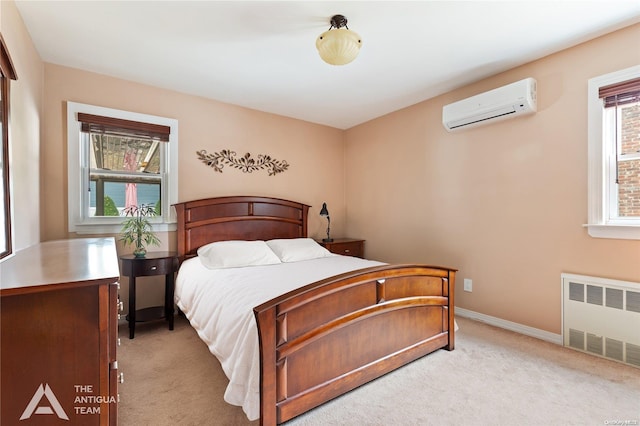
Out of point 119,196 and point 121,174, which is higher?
point 121,174

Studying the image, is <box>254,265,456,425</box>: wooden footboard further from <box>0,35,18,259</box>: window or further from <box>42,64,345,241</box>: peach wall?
<box>42,64,345,241</box>: peach wall

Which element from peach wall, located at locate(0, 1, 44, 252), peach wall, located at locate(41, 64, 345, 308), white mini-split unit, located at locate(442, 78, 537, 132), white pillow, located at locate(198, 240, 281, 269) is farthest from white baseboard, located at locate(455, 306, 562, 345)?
peach wall, located at locate(0, 1, 44, 252)

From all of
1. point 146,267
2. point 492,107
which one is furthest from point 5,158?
point 492,107

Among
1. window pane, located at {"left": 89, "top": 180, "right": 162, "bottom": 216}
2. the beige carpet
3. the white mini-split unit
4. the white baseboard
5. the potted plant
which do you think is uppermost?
the white mini-split unit

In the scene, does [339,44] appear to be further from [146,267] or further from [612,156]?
[146,267]

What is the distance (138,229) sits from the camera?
293cm

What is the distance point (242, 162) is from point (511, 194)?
2.92 meters

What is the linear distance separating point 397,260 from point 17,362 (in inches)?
139

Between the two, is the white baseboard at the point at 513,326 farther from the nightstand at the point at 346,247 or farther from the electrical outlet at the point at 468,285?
the nightstand at the point at 346,247

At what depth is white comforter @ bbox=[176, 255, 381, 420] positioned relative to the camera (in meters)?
1.52

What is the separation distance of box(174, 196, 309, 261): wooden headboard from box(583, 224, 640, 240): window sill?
2949 mm

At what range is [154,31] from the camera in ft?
7.29

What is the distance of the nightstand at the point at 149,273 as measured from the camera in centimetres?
271

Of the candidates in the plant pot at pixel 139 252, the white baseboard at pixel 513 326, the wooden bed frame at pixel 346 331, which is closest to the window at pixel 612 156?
the white baseboard at pixel 513 326
